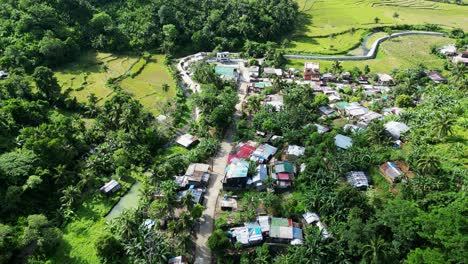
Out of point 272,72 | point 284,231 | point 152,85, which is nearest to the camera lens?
point 284,231

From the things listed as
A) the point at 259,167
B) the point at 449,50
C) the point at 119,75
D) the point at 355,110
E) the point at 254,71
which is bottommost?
the point at 259,167

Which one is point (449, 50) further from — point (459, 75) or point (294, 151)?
point (294, 151)

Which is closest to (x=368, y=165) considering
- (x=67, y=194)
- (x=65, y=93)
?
(x=67, y=194)

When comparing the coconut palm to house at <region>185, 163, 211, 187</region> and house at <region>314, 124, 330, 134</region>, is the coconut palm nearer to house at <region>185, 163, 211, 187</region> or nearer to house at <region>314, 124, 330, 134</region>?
house at <region>314, 124, 330, 134</region>

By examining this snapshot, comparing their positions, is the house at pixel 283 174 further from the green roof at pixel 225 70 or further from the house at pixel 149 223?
the green roof at pixel 225 70

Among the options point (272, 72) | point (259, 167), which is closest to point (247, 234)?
point (259, 167)

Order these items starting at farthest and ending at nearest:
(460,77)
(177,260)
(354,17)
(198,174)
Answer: (354,17) < (460,77) < (198,174) < (177,260)
